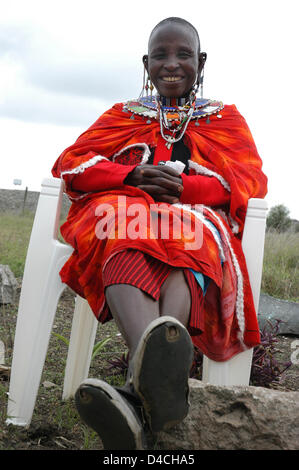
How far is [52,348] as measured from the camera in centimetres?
364

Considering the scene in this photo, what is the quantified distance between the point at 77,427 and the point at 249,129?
164 cm

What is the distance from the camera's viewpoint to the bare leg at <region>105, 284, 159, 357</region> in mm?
1791

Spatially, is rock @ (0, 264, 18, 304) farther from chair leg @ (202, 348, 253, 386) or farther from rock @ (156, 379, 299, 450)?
rock @ (156, 379, 299, 450)

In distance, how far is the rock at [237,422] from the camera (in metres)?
1.84

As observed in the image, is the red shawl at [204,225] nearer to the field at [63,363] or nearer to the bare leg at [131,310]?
the bare leg at [131,310]

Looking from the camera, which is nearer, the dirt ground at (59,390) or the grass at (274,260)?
the dirt ground at (59,390)

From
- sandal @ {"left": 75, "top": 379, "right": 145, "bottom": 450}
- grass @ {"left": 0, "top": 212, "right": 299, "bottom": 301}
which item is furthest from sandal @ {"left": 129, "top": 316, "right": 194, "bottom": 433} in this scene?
grass @ {"left": 0, "top": 212, "right": 299, "bottom": 301}

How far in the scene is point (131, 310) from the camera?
1821mm

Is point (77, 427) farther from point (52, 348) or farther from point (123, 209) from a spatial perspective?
point (52, 348)

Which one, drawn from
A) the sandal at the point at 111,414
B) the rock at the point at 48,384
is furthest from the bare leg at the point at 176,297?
the rock at the point at 48,384

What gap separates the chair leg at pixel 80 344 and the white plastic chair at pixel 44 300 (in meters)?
0.46

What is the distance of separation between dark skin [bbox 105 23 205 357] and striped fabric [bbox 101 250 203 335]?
0.06 feet

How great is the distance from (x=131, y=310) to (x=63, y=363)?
1725 millimetres
